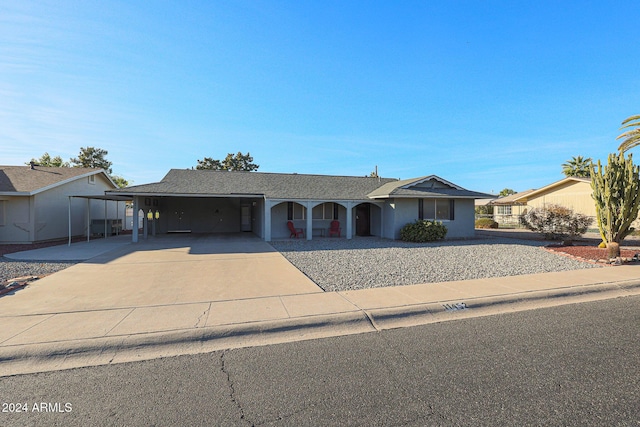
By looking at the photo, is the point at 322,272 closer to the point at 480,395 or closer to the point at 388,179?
the point at 480,395

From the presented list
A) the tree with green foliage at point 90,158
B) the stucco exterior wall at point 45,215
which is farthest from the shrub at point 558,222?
the tree with green foliage at point 90,158

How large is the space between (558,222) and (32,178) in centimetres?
2821

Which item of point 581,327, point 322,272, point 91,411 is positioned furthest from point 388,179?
point 91,411

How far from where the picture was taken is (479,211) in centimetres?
4284

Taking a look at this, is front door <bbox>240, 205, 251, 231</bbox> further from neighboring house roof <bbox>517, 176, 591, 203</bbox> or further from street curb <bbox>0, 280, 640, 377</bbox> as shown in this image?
neighboring house roof <bbox>517, 176, 591, 203</bbox>

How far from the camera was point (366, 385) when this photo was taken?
10.4ft

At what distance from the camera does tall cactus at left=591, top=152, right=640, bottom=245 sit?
38.3 ft

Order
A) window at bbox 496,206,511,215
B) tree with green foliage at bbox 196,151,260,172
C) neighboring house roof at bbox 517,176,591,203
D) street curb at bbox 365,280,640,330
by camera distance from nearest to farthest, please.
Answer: street curb at bbox 365,280,640,330 < neighboring house roof at bbox 517,176,591,203 < window at bbox 496,206,511,215 < tree with green foliage at bbox 196,151,260,172

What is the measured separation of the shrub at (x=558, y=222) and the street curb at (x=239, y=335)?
12.3m

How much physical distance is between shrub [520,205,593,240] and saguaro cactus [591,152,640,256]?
3.69 metres

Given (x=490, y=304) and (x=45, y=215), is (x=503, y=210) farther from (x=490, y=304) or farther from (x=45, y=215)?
(x=45, y=215)

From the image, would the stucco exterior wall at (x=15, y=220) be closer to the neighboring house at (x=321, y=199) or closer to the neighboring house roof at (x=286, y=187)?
the neighboring house at (x=321, y=199)

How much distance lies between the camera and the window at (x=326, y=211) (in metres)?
18.9

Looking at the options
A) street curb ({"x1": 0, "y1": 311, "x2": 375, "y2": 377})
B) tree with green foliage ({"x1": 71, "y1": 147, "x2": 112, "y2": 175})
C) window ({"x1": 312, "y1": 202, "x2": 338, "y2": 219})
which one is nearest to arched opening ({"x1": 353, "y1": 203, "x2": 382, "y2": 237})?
window ({"x1": 312, "y1": 202, "x2": 338, "y2": 219})
